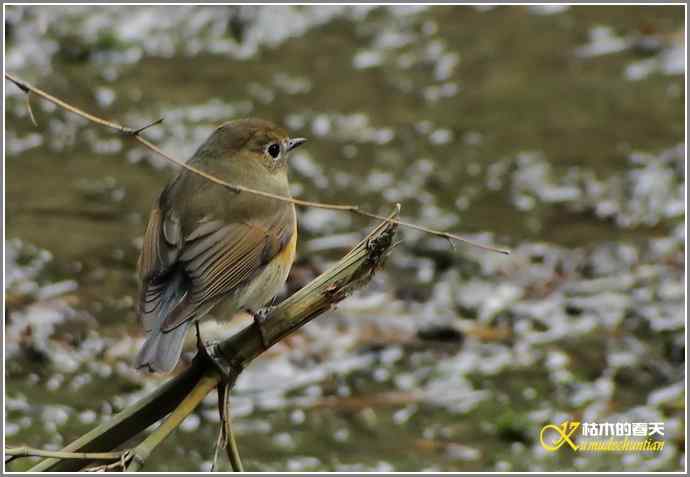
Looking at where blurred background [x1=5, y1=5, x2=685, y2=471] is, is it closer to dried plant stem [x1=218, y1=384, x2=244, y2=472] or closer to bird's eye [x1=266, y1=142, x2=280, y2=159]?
bird's eye [x1=266, y1=142, x2=280, y2=159]

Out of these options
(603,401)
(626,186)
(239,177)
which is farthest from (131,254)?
(626,186)

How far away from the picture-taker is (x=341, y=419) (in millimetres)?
5586

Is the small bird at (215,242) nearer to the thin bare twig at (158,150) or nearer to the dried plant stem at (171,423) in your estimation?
the dried plant stem at (171,423)

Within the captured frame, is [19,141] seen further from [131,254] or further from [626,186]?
[626,186]

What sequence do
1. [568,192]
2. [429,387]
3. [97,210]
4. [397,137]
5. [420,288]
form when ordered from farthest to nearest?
[397,137]
[568,192]
[97,210]
[420,288]
[429,387]

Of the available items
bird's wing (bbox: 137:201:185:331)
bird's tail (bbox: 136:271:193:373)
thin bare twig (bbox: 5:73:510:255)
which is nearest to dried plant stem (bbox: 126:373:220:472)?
bird's tail (bbox: 136:271:193:373)

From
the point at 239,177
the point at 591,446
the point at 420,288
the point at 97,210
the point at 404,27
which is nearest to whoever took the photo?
the point at 239,177

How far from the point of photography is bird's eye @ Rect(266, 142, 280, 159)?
16.7 feet

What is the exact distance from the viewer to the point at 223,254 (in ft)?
14.4

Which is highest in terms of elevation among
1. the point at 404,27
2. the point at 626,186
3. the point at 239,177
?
the point at 239,177

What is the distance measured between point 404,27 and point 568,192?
2516mm

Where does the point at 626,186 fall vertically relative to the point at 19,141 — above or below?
below

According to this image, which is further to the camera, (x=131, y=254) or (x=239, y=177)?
(x=131, y=254)

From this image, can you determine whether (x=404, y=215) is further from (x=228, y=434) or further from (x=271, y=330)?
(x=228, y=434)
